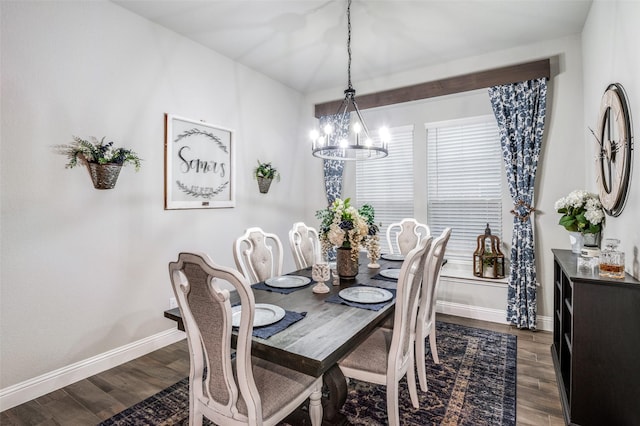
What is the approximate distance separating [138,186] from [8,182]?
87 centimetres

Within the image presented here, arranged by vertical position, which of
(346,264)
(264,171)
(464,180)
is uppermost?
(264,171)

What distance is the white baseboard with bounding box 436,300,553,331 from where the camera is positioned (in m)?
3.44

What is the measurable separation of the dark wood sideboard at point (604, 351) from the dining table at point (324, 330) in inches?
42.1

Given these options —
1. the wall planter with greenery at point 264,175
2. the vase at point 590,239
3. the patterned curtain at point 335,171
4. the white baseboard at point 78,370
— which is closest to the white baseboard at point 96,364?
the white baseboard at point 78,370

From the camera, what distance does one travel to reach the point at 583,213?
8.50ft

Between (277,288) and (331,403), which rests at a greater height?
(277,288)

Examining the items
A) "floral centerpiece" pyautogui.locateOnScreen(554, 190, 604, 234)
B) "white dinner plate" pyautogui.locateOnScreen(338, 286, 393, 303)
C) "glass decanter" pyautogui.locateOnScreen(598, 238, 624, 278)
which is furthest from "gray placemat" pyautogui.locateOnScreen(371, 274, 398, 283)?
"floral centerpiece" pyautogui.locateOnScreen(554, 190, 604, 234)

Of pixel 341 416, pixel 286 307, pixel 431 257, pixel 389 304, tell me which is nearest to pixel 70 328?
pixel 286 307

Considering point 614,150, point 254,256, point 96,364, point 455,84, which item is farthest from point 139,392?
point 455,84

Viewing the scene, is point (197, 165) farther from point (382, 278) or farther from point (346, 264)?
point (382, 278)

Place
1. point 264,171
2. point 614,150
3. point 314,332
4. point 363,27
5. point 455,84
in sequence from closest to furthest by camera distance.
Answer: point 314,332 < point 614,150 < point 363,27 < point 455,84 < point 264,171

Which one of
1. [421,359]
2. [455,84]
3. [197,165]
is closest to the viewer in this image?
[421,359]

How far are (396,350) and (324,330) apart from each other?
1.64 ft

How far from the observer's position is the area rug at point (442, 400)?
202 cm
